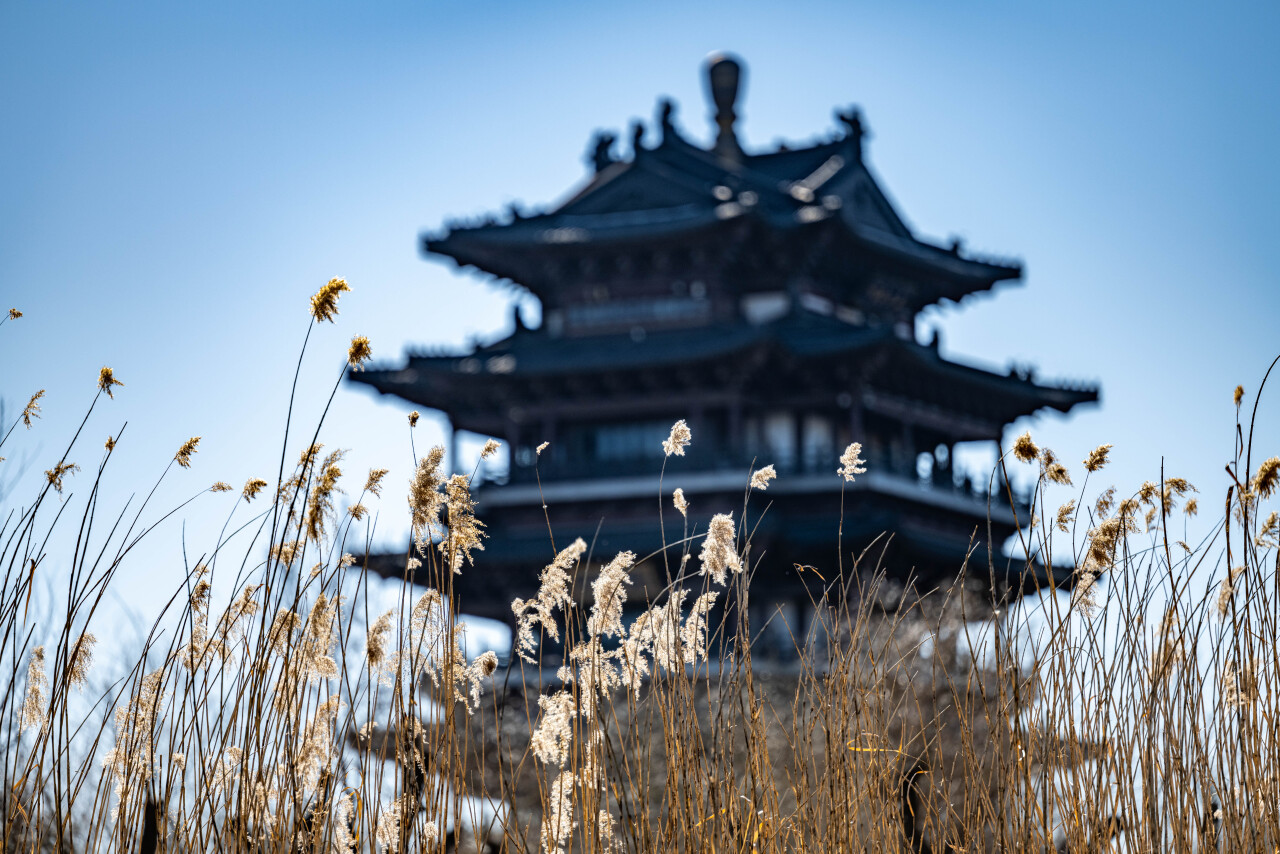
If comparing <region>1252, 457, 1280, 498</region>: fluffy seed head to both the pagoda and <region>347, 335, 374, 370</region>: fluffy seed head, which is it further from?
the pagoda

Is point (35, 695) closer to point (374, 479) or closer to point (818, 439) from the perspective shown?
point (374, 479)

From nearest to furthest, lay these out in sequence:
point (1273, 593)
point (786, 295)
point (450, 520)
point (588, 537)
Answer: point (450, 520), point (1273, 593), point (588, 537), point (786, 295)

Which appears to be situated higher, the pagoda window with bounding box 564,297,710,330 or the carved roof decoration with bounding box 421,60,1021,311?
the carved roof decoration with bounding box 421,60,1021,311

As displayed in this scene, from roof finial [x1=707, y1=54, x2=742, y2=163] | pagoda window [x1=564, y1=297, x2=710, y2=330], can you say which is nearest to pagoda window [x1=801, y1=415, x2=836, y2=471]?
pagoda window [x1=564, y1=297, x2=710, y2=330]

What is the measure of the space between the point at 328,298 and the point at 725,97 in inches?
640

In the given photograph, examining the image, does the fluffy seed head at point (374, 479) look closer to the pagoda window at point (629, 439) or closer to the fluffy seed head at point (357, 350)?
the fluffy seed head at point (357, 350)

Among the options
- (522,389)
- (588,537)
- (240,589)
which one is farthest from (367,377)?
(240,589)

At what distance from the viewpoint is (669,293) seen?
1541cm

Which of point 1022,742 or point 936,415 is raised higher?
point 936,415

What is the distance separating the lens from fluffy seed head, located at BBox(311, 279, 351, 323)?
1.78 metres

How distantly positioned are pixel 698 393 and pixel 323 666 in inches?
498

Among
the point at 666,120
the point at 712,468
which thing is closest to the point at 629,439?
the point at 712,468

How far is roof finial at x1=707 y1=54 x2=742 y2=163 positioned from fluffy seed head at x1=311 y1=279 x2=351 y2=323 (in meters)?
15.9

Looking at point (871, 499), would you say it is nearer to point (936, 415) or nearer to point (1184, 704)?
point (936, 415)
